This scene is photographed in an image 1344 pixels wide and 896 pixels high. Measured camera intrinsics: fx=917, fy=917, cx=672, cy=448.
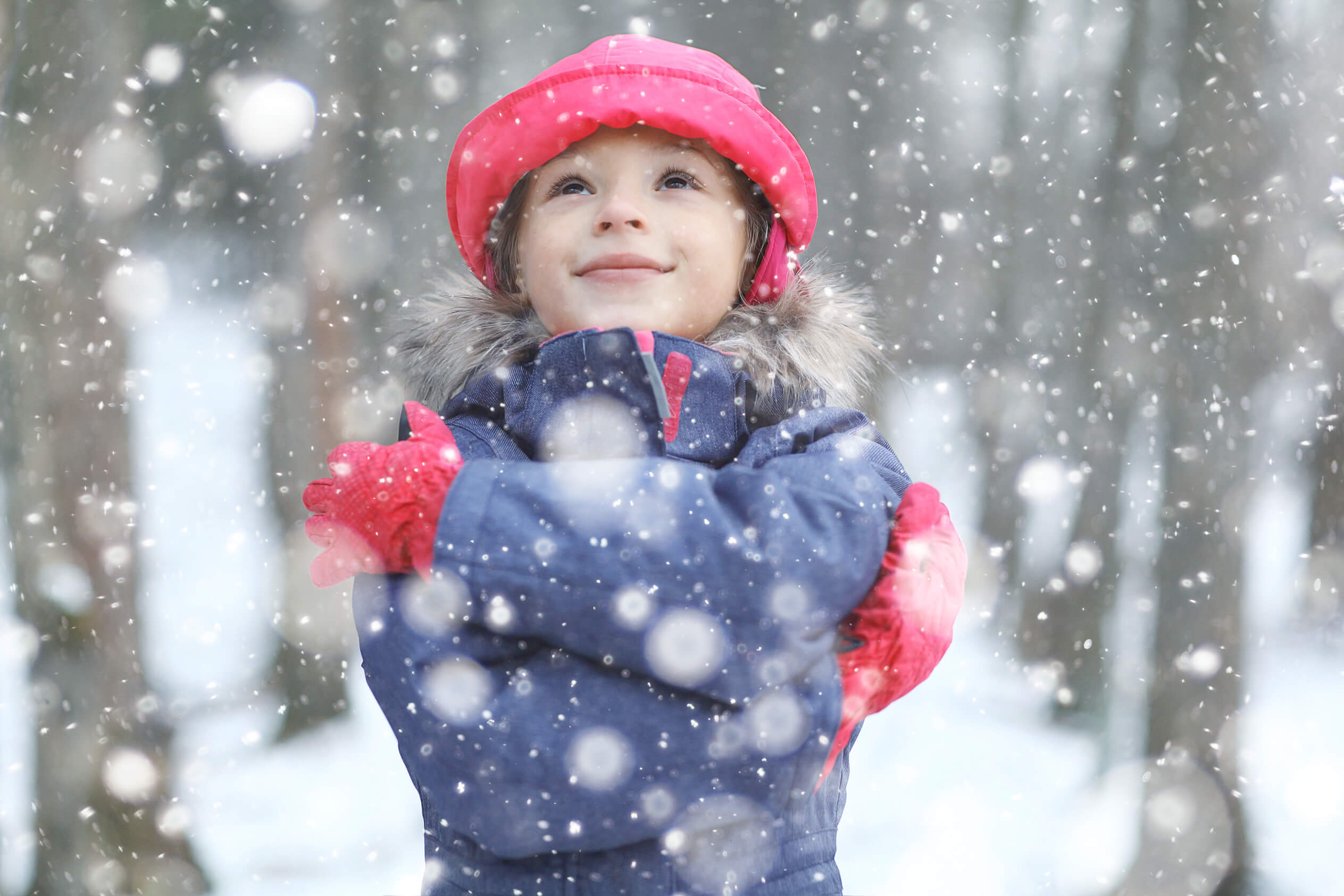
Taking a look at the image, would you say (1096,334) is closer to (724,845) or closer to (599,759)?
(724,845)

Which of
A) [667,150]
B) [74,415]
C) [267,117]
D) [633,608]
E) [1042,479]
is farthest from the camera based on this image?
[1042,479]

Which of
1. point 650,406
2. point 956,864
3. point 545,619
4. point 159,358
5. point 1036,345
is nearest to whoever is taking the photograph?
point 545,619

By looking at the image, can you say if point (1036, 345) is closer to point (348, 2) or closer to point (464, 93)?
point (464, 93)

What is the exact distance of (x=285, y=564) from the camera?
2912 mm

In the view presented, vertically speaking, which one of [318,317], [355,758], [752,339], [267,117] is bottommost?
[752,339]

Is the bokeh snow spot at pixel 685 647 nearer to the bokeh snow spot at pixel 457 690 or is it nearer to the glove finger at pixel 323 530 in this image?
the bokeh snow spot at pixel 457 690

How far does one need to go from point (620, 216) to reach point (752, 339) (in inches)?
7.9

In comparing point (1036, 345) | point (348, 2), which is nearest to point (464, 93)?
point (348, 2)

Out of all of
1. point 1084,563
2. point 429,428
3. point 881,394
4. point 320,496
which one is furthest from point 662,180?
point 1084,563

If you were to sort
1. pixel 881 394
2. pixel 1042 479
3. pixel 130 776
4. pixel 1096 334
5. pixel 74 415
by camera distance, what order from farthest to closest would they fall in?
pixel 1042 479, pixel 1096 334, pixel 130 776, pixel 74 415, pixel 881 394

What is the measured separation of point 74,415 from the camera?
219cm

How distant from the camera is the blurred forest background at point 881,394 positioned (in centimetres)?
218

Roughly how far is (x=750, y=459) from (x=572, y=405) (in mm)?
193

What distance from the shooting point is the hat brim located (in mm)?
983
